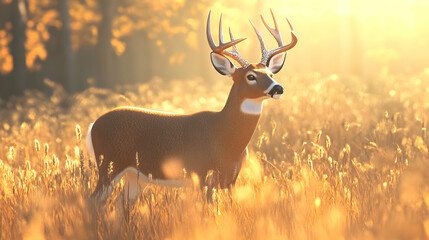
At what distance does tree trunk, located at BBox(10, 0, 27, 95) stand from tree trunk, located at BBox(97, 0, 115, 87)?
7306 mm

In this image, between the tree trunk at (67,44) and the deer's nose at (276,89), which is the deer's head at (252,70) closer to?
the deer's nose at (276,89)

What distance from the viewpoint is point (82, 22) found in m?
27.9

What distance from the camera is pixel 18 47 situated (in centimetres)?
1683

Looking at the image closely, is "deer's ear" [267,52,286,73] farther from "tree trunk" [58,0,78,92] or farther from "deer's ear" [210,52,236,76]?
"tree trunk" [58,0,78,92]

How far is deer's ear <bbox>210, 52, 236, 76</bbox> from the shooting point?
4691 mm

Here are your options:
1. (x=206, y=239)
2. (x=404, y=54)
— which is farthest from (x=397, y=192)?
(x=404, y=54)

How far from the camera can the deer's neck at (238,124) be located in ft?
14.9

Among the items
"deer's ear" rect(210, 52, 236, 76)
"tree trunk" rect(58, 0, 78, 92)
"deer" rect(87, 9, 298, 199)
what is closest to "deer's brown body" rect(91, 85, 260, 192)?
"deer" rect(87, 9, 298, 199)

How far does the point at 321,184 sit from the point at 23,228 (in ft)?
6.92

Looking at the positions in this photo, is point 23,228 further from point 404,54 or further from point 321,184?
point 404,54

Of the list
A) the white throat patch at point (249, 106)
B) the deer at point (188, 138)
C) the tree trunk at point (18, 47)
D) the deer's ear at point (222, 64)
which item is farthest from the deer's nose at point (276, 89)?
the tree trunk at point (18, 47)

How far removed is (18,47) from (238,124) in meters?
13.9

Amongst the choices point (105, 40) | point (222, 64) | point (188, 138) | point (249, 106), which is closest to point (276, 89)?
point (249, 106)

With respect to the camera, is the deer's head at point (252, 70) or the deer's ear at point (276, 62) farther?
the deer's ear at point (276, 62)
